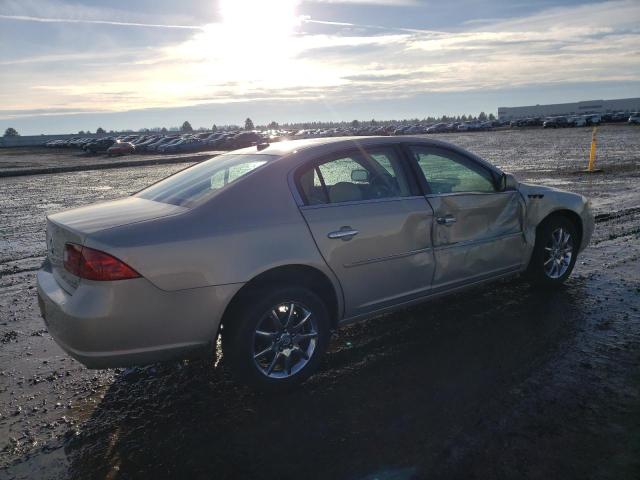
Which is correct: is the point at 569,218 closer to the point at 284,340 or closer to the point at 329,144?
the point at 329,144

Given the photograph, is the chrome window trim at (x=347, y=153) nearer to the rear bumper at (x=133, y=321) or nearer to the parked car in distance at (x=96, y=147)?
the rear bumper at (x=133, y=321)

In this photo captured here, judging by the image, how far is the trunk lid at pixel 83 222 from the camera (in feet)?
10.5

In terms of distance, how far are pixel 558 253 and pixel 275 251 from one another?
3.33 metres

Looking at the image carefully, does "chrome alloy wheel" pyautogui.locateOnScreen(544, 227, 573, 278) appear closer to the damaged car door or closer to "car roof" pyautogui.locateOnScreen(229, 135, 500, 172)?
the damaged car door

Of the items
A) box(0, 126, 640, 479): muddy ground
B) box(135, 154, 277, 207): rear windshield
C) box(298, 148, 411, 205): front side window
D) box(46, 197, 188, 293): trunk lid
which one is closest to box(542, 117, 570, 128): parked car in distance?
box(0, 126, 640, 479): muddy ground

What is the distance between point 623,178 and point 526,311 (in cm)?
1121

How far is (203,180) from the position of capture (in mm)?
3930

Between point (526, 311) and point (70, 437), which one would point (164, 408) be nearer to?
point (70, 437)

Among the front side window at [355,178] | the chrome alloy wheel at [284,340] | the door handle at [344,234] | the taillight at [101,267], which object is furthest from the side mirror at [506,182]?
the taillight at [101,267]

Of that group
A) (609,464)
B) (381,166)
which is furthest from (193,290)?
(609,464)

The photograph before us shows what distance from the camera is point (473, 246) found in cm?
443

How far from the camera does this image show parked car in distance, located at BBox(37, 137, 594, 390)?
304 centimetres

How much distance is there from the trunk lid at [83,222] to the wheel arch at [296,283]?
66 cm

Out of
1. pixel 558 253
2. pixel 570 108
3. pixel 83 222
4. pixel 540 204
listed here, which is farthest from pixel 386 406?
pixel 570 108
